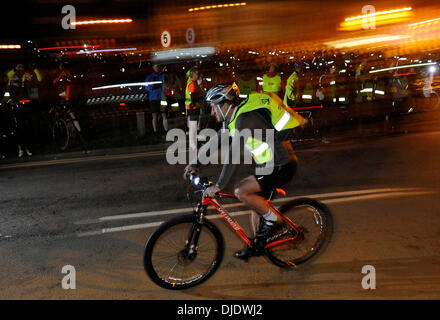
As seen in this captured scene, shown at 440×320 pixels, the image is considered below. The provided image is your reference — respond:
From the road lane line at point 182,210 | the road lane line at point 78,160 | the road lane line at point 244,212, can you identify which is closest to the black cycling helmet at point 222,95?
the road lane line at point 244,212

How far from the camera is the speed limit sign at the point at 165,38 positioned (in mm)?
14033

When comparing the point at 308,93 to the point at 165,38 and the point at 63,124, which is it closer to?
the point at 165,38

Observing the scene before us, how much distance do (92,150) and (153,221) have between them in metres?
6.12

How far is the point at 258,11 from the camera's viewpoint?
1320cm

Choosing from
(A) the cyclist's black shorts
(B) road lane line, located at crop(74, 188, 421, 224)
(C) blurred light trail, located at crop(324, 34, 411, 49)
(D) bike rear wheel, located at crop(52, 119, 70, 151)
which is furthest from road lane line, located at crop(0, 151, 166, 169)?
(C) blurred light trail, located at crop(324, 34, 411, 49)

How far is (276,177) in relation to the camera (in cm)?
433

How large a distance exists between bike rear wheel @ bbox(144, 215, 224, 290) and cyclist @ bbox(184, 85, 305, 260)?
31 cm

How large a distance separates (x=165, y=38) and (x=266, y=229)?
35.9ft

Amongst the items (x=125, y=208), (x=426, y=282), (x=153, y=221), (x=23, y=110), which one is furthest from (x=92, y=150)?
(x=426, y=282)

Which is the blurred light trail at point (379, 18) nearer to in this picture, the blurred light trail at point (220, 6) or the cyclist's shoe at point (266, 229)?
the blurred light trail at point (220, 6)

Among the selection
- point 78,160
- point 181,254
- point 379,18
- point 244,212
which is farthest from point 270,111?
point 379,18

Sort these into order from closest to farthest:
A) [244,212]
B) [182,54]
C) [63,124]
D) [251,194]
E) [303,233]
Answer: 1. [251,194]
2. [303,233]
3. [244,212]
4. [63,124]
5. [182,54]

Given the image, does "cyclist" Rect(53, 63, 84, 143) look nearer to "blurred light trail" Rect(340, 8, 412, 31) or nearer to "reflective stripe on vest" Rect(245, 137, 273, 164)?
"blurred light trail" Rect(340, 8, 412, 31)
